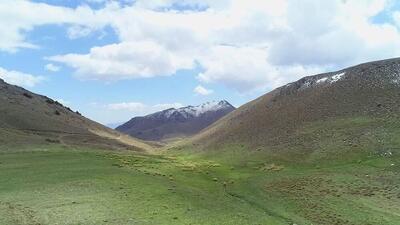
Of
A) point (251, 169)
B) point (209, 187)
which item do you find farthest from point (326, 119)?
point (209, 187)

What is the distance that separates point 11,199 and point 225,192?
22061 millimetres

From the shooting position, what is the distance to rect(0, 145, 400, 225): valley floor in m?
41.1

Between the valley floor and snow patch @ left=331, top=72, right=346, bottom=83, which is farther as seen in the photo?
snow patch @ left=331, top=72, right=346, bottom=83

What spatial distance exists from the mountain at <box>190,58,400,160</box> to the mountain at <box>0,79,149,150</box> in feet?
81.7

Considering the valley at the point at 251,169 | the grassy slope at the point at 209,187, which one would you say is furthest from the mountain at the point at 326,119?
the grassy slope at the point at 209,187

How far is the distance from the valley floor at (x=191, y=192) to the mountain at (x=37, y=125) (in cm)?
2235

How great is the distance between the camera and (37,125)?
4626 inches

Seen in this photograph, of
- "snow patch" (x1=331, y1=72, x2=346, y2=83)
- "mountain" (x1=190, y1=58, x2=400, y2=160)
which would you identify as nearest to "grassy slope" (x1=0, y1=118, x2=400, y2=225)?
"mountain" (x1=190, y1=58, x2=400, y2=160)

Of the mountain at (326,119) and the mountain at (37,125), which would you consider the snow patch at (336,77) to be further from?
the mountain at (37,125)

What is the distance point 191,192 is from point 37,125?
73.9 metres

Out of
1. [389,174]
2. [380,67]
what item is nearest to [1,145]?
[389,174]

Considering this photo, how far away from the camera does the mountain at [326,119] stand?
76.5m

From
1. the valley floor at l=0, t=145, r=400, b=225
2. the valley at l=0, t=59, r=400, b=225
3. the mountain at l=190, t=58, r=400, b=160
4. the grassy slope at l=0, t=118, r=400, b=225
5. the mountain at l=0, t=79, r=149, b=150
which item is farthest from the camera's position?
the mountain at l=0, t=79, r=149, b=150

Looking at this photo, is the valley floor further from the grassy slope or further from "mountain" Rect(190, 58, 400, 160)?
"mountain" Rect(190, 58, 400, 160)
